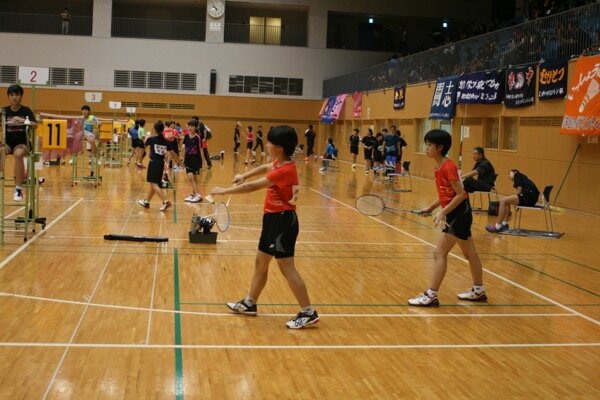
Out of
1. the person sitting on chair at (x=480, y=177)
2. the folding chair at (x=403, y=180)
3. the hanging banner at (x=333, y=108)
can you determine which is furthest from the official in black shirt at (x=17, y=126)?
the hanging banner at (x=333, y=108)

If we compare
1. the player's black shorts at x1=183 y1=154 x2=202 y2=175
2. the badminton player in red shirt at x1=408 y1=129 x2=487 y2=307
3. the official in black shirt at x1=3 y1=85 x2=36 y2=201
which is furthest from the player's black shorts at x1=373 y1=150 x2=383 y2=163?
the badminton player in red shirt at x1=408 y1=129 x2=487 y2=307

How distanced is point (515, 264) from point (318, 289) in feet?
12.3

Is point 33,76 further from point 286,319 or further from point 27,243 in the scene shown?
point 286,319

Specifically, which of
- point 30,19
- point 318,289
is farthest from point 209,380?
point 30,19

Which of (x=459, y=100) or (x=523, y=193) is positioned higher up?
(x=459, y=100)

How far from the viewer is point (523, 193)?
1443 cm

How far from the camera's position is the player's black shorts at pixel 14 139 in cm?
1138

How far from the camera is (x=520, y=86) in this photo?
22750mm

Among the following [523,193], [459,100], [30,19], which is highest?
[30,19]

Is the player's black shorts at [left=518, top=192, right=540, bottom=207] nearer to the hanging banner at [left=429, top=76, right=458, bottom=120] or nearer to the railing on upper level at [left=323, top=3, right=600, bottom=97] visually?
the railing on upper level at [left=323, top=3, right=600, bottom=97]

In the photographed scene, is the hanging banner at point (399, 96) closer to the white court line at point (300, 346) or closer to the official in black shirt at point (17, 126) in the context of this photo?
the official in black shirt at point (17, 126)

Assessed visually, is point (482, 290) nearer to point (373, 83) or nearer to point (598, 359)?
point (598, 359)

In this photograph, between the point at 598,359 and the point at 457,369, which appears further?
the point at 598,359

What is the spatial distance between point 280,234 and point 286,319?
103cm
